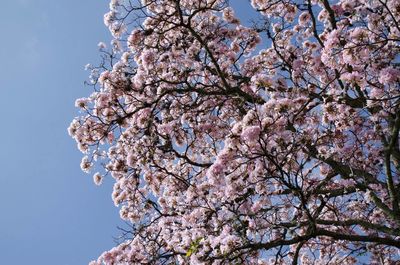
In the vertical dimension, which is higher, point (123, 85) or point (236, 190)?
point (123, 85)

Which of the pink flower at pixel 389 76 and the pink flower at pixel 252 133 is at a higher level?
the pink flower at pixel 389 76

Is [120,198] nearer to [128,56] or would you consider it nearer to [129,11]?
[128,56]

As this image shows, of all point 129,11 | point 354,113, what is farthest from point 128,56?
point 354,113

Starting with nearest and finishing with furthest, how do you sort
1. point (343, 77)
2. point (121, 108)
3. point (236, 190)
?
point (343, 77), point (236, 190), point (121, 108)

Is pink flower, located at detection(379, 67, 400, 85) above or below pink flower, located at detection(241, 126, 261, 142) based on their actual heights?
above

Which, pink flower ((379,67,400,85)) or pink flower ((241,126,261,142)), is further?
pink flower ((379,67,400,85))

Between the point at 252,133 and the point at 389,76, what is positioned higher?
the point at 389,76

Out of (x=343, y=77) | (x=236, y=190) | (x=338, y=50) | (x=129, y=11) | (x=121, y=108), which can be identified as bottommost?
(x=236, y=190)

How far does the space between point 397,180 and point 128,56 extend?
6085mm

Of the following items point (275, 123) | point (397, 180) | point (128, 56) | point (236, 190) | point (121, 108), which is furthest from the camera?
point (128, 56)

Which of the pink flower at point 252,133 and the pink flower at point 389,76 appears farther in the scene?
the pink flower at point 389,76

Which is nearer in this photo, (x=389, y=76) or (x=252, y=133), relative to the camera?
(x=252, y=133)

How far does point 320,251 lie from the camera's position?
35.3 ft

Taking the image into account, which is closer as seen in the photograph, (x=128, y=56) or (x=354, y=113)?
Result: (x=354, y=113)
